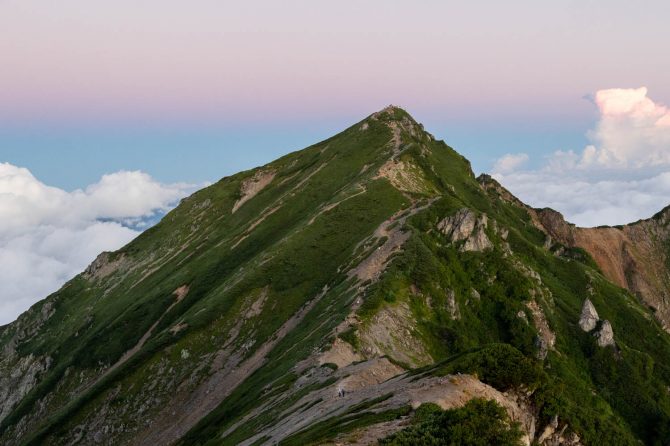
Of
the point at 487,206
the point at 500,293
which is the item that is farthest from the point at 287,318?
the point at 487,206

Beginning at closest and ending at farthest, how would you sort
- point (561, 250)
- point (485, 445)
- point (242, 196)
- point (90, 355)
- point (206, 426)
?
point (485, 445) < point (206, 426) < point (90, 355) < point (561, 250) < point (242, 196)

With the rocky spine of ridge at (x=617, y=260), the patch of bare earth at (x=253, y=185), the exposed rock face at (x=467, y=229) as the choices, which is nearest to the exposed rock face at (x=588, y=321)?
the exposed rock face at (x=467, y=229)

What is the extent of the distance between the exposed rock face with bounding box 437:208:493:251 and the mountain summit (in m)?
0.29

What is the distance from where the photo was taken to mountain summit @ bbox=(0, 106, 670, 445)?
35.2 meters

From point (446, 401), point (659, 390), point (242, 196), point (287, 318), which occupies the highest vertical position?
A: point (242, 196)

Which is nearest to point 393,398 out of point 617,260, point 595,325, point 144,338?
point 595,325

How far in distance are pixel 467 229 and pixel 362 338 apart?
39755 millimetres

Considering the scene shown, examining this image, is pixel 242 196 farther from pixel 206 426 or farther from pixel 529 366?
pixel 529 366

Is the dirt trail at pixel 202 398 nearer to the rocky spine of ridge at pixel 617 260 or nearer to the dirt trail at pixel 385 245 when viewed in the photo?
the dirt trail at pixel 385 245

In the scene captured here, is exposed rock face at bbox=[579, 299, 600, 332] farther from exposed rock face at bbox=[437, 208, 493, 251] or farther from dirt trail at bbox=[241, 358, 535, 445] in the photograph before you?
dirt trail at bbox=[241, 358, 535, 445]

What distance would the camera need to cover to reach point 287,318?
94.1m

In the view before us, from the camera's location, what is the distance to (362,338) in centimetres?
6912

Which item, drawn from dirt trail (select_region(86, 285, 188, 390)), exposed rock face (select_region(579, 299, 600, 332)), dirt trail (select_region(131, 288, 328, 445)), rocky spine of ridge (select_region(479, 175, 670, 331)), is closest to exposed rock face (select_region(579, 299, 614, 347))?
exposed rock face (select_region(579, 299, 600, 332))

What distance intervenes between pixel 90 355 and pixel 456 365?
363ft
